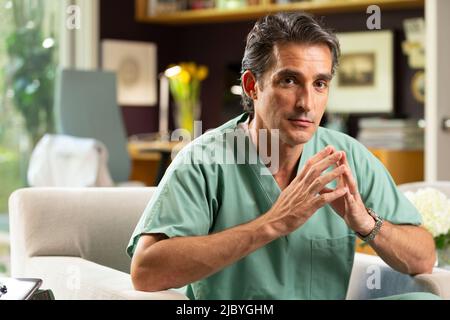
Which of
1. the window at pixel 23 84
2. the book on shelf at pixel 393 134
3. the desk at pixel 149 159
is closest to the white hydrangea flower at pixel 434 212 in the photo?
the book on shelf at pixel 393 134

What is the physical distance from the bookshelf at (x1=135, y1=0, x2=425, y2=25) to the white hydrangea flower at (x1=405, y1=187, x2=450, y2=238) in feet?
7.24

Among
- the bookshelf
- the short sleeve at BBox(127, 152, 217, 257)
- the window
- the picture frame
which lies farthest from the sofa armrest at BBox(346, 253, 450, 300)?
the picture frame

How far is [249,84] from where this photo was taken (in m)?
1.27

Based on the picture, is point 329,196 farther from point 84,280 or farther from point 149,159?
point 149,159

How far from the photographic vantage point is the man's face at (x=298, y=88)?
1.18 m

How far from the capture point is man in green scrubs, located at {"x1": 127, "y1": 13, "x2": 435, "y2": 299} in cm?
→ 119

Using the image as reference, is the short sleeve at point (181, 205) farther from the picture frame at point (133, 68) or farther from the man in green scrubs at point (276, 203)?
the picture frame at point (133, 68)

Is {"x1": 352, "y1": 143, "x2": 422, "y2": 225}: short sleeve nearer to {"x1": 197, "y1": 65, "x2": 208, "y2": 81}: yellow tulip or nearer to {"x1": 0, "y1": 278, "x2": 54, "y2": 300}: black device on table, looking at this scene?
{"x1": 0, "y1": 278, "x2": 54, "y2": 300}: black device on table

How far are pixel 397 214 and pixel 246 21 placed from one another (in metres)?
3.55

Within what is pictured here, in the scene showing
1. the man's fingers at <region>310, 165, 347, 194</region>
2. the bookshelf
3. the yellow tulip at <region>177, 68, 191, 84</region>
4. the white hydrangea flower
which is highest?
the bookshelf

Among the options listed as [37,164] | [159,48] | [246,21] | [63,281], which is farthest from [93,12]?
[63,281]

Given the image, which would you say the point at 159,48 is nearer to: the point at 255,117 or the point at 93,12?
the point at 93,12

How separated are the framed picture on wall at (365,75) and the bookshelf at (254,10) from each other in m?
0.16

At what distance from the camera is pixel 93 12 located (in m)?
4.90
